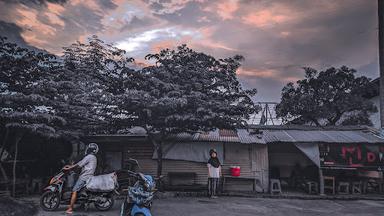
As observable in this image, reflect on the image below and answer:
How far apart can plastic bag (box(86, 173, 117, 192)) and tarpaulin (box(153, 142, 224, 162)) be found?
5.98 metres

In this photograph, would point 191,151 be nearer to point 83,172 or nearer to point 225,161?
point 225,161

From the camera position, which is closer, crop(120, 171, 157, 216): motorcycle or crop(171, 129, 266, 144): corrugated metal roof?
crop(120, 171, 157, 216): motorcycle

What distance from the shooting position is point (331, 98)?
20281 mm

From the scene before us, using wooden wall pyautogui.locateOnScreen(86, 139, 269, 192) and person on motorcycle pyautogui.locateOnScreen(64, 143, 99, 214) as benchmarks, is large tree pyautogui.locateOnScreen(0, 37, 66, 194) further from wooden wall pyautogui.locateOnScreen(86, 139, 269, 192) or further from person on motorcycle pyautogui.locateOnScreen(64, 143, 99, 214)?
wooden wall pyautogui.locateOnScreen(86, 139, 269, 192)

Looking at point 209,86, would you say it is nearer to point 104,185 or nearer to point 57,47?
point 104,185

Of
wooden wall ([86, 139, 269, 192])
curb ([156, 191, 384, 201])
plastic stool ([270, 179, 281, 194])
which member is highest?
wooden wall ([86, 139, 269, 192])

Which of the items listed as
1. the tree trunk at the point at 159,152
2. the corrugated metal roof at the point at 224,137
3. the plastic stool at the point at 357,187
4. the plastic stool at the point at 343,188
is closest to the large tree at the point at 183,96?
the tree trunk at the point at 159,152

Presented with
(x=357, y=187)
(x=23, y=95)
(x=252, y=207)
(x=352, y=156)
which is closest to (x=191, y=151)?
(x=252, y=207)


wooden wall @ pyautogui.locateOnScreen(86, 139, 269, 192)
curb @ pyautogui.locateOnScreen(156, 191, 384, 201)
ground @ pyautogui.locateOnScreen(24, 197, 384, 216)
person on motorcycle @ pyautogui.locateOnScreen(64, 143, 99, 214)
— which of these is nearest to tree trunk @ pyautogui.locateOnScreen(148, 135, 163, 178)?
curb @ pyautogui.locateOnScreen(156, 191, 384, 201)

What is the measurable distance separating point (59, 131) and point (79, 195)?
3959 mm

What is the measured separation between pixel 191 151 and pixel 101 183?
671 cm

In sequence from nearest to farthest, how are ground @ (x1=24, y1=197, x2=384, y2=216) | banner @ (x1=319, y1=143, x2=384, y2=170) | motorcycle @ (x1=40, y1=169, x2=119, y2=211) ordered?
motorcycle @ (x1=40, y1=169, x2=119, y2=211)
ground @ (x1=24, y1=197, x2=384, y2=216)
banner @ (x1=319, y1=143, x2=384, y2=170)

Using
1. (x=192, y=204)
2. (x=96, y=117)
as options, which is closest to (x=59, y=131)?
(x=96, y=117)

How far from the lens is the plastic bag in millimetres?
8755
